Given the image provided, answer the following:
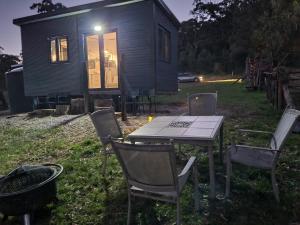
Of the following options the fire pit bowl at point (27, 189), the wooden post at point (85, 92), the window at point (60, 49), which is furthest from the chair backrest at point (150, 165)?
the window at point (60, 49)

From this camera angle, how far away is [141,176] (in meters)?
2.32

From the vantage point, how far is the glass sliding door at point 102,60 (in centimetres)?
1133

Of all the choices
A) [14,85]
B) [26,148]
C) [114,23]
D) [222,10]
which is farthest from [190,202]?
[222,10]

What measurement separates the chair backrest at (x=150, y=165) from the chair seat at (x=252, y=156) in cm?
124

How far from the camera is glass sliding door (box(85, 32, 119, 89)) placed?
446 inches

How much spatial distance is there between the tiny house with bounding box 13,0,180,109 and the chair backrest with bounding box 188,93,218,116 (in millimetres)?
4119

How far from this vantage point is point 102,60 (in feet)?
37.2

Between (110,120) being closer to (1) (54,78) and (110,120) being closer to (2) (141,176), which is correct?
(2) (141,176)

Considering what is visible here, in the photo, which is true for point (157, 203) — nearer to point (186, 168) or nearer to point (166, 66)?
point (186, 168)

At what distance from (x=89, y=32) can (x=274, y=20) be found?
25.5ft

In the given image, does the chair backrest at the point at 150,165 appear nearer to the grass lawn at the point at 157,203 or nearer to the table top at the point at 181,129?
the grass lawn at the point at 157,203

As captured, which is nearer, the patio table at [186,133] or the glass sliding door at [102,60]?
the patio table at [186,133]

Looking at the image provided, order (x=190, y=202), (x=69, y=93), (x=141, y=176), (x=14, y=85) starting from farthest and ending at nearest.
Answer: (x=14, y=85), (x=69, y=93), (x=190, y=202), (x=141, y=176)

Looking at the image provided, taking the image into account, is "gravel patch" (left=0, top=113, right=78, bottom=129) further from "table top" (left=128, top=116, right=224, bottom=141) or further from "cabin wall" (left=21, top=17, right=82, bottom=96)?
"table top" (left=128, top=116, right=224, bottom=141)
